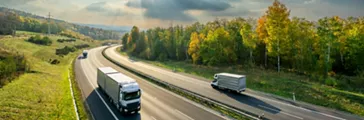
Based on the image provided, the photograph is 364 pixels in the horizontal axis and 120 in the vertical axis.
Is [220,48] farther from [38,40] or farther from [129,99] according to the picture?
[38,40]

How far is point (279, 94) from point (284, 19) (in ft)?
58.8

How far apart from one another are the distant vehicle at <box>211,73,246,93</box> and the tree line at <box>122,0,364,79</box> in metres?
16.5

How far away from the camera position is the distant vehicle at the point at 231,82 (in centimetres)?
2814

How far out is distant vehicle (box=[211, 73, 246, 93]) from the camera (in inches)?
1108

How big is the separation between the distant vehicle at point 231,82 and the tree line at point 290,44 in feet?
54.0

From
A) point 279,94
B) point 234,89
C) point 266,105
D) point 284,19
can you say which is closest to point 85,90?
point 234,89

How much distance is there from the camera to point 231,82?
29031 mm

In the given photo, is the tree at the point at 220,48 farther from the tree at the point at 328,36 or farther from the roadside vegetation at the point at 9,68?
the roadside vegetation at the point at 9,68

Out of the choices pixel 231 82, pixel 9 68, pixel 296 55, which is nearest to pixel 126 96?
pixel 231 82

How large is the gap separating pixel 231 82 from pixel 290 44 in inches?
799

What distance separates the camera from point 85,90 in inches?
1165

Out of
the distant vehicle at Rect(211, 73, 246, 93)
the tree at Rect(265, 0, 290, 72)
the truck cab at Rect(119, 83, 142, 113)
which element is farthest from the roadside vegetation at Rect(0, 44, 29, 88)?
the tree at Rect(265, 0, 290, 72)

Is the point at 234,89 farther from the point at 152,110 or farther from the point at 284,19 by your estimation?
the point at 284,19

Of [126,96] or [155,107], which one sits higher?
[126,96]
